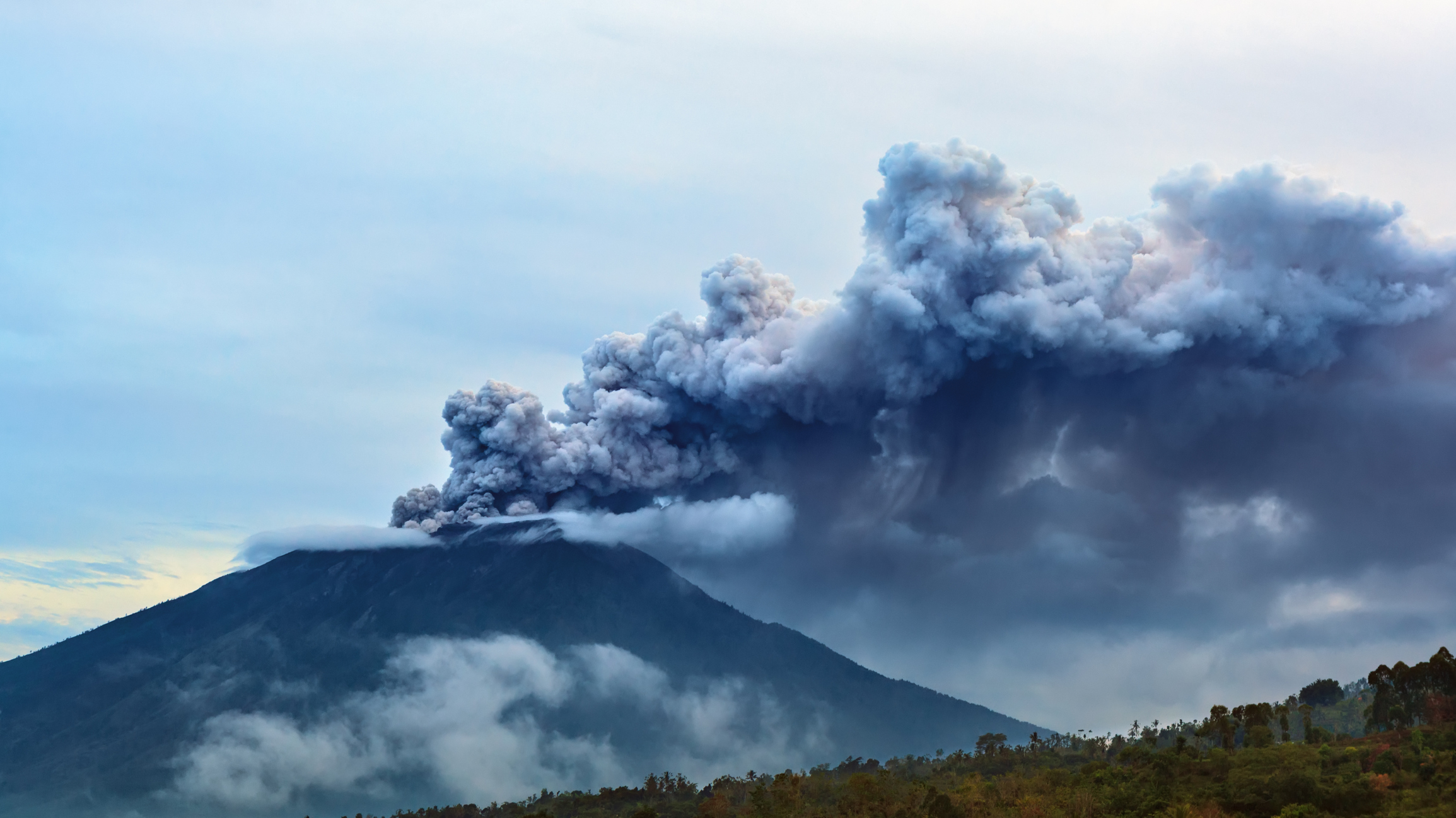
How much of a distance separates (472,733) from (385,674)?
12.1 metres

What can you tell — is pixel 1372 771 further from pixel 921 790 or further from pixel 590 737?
pixel 590 737

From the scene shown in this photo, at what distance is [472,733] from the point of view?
134 meters

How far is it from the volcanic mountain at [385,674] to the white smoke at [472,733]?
258 mm

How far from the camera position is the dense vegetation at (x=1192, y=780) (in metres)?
37.8

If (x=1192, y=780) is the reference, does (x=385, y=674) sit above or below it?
above

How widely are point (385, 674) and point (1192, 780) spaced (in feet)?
327

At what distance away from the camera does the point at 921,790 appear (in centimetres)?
5453

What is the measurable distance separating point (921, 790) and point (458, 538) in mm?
87978

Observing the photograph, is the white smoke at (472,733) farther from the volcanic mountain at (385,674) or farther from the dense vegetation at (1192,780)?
the dense vegetation at (1192,780)

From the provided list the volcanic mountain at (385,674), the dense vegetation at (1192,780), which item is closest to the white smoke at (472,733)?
the volcanic mountain at (385,674)

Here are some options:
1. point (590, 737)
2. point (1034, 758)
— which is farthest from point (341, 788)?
point (1034, 758)

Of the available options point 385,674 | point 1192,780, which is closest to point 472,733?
point 385,674

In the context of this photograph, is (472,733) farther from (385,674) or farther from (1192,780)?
(1192,780)

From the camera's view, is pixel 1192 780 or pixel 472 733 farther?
pixel 472 733
